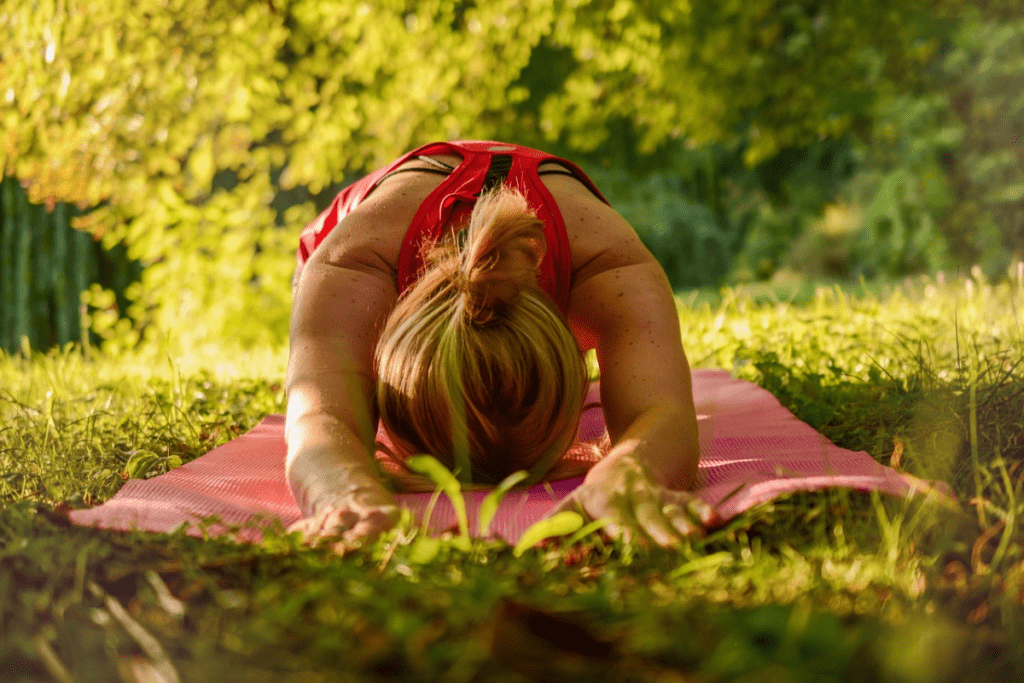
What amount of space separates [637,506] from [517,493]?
521mm

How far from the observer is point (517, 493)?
192 cm

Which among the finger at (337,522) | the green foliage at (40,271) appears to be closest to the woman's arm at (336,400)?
the finger at (337,522)

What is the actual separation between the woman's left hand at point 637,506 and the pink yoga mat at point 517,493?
0.35ft

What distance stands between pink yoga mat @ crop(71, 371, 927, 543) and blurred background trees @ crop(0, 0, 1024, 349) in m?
3.41

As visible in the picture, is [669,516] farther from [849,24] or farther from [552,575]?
[849,24]

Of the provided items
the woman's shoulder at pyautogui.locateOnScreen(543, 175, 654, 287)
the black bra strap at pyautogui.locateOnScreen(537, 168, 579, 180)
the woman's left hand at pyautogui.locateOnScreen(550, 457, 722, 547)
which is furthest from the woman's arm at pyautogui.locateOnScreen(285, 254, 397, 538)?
the black bra strap at pyautogui.locateOnScreen(537, 168, 579, 180)

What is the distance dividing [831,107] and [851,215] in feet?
21.5

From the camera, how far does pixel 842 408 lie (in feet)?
8.86

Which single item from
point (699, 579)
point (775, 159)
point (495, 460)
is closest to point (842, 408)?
point (495, 460)

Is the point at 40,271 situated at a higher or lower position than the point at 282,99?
lower

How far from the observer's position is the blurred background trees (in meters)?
5.65

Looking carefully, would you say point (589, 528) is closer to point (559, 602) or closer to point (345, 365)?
point (559, 602)

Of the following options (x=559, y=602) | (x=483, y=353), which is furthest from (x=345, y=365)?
(x=559, y=602)

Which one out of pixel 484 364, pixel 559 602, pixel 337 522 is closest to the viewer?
pixel 559 602
